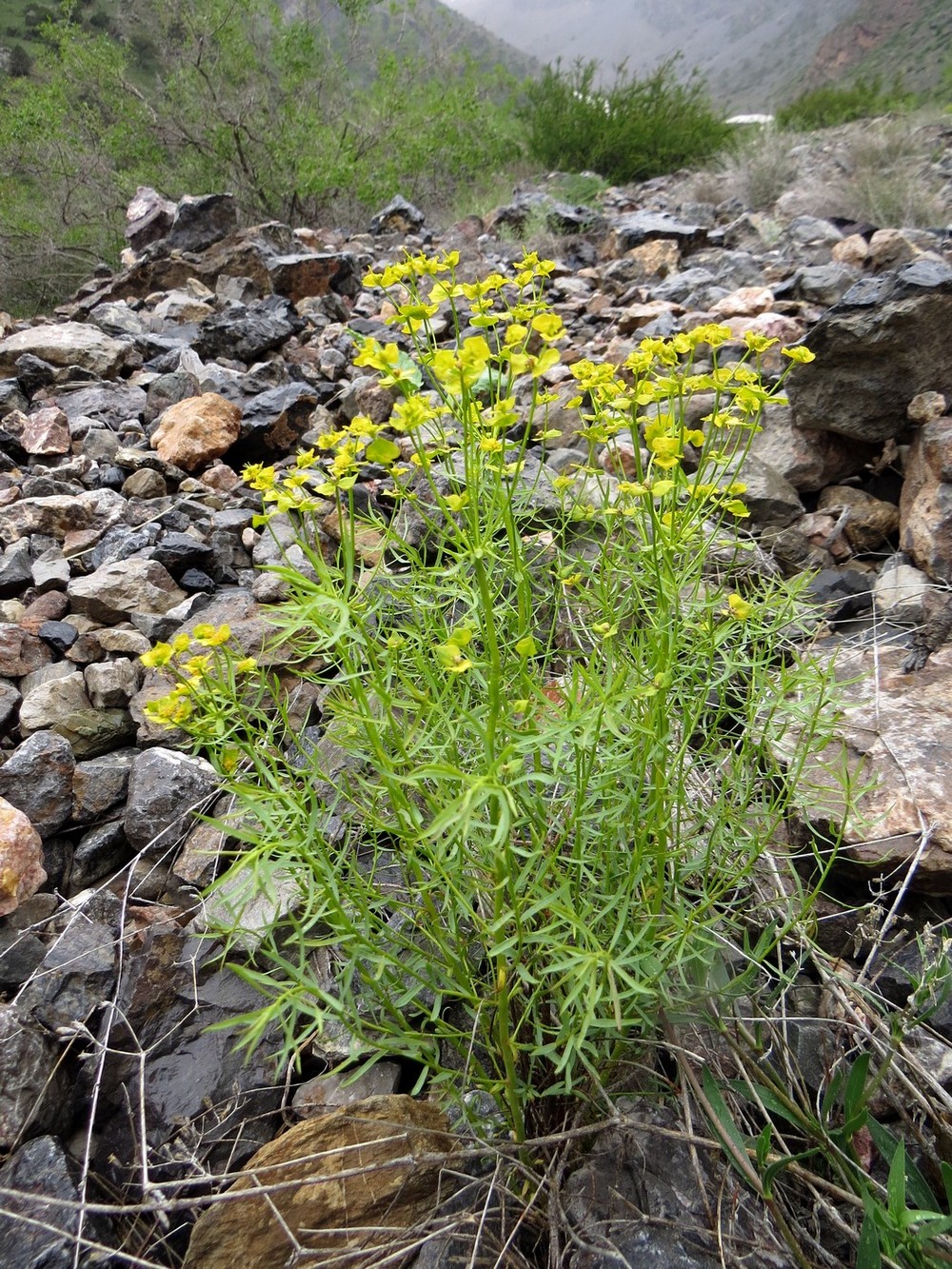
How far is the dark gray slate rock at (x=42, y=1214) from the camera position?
109 cm

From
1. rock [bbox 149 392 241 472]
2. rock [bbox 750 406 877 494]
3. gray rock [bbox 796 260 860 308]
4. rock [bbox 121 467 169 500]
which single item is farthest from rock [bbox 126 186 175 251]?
rock [bbox 750 406 877 494]

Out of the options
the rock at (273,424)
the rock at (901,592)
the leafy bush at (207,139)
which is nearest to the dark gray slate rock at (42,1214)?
the rock at (901,592)

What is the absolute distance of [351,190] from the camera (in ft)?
27.2

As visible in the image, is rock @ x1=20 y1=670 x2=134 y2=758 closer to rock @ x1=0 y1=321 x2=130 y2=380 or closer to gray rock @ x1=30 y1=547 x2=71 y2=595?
gray rock @ x1=30 y1=547 x2=71 y2=595

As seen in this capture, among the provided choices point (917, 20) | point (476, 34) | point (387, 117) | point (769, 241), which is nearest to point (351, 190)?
point (387, 117)

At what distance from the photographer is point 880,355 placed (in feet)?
8.04

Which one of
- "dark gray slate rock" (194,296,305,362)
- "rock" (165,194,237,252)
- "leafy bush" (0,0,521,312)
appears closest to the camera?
"dark gray slate rock" (194,296,305,362)

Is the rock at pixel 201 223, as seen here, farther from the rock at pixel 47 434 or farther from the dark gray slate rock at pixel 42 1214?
the dark gray slate rock at pixel 42 1214

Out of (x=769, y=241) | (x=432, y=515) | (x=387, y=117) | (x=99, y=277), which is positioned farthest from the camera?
(x=387, y=117)

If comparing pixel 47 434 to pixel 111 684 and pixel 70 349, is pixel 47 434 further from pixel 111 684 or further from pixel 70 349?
pixel 111 684

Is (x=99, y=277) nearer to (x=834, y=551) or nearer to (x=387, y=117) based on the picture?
(x=387, y=117)

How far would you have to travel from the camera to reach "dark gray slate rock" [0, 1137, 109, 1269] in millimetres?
1087

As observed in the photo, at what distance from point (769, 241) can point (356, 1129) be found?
6121 mm

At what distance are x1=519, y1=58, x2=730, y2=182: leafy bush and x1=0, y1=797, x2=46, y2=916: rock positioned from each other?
1074 centimetres
